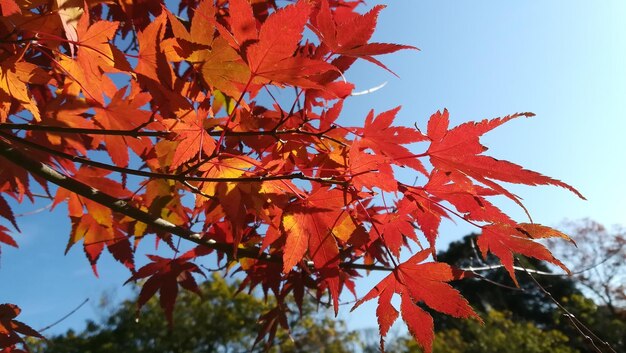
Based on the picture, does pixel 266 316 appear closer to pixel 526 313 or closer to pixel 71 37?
pixel 71 37

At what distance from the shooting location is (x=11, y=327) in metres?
1.03

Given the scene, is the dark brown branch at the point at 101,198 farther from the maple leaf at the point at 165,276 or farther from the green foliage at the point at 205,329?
the green foliage at the point at 205,329

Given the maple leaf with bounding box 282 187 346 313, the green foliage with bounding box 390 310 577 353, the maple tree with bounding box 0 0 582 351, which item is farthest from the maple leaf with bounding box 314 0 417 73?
the green foliage with bounding box 390 310 577 353

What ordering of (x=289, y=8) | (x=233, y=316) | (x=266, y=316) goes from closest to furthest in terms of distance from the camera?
(x=289, y=8) < (x=266, y=316) < (x=233, y=316)

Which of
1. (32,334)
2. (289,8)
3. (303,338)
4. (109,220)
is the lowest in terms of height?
(289,8)

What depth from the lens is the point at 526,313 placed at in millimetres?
15234

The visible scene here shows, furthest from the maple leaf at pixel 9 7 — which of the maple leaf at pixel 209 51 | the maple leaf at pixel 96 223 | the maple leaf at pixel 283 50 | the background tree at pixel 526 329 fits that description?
the background tree at pixel 526 329

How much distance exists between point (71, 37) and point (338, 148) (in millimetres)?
501

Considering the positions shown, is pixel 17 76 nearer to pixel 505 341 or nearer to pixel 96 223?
pixel 96 223

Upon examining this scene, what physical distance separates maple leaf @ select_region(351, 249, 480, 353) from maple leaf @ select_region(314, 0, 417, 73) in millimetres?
358

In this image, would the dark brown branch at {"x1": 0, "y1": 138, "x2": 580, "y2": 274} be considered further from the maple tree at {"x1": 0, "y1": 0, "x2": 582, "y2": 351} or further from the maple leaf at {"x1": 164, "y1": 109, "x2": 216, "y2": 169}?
the maple leaf at {"x1": 164, "y1": 109, "x2": 216, "y2": 169}

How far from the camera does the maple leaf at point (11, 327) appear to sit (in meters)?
1.01

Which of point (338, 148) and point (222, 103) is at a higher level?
point (222, 103)

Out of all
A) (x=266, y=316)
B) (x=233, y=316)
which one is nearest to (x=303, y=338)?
(x=233, y=316)
